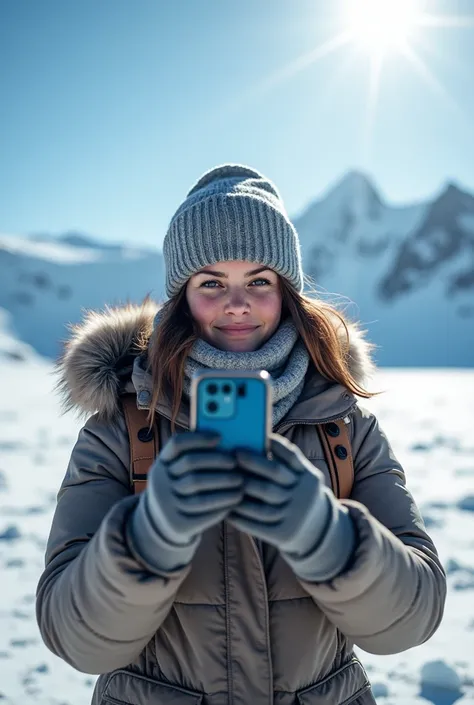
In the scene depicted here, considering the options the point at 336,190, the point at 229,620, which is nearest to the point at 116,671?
the point at 229,620

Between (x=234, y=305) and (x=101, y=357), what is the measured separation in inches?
17.5

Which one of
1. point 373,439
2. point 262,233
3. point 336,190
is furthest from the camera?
point 336,190

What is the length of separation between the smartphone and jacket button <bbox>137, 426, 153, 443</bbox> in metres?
0.48

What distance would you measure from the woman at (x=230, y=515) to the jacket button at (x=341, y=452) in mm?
47

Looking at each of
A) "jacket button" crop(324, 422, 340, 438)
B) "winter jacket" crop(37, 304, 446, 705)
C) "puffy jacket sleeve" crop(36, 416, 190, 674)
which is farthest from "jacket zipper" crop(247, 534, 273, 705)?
"jacket button" crop(324, 422, 340, 438)

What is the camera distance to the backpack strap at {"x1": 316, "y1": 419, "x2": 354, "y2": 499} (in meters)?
1.48

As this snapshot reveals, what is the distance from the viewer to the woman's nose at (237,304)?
1529mm

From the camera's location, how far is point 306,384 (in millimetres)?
1655

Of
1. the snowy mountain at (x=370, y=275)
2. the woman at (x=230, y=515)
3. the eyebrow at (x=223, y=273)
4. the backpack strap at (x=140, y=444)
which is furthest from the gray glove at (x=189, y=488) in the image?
the snowy mountain at (x=370, y=275)

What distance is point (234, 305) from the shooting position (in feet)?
5.02

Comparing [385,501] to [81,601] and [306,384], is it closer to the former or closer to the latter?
Answer: [306,384]

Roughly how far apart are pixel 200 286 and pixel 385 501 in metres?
0.78

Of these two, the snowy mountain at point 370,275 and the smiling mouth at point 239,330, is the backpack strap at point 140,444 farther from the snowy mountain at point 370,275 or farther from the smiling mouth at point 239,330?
the snowy mountain at point 370,275

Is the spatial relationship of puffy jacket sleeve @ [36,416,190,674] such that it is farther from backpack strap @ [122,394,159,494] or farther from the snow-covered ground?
the snow-covered ground
